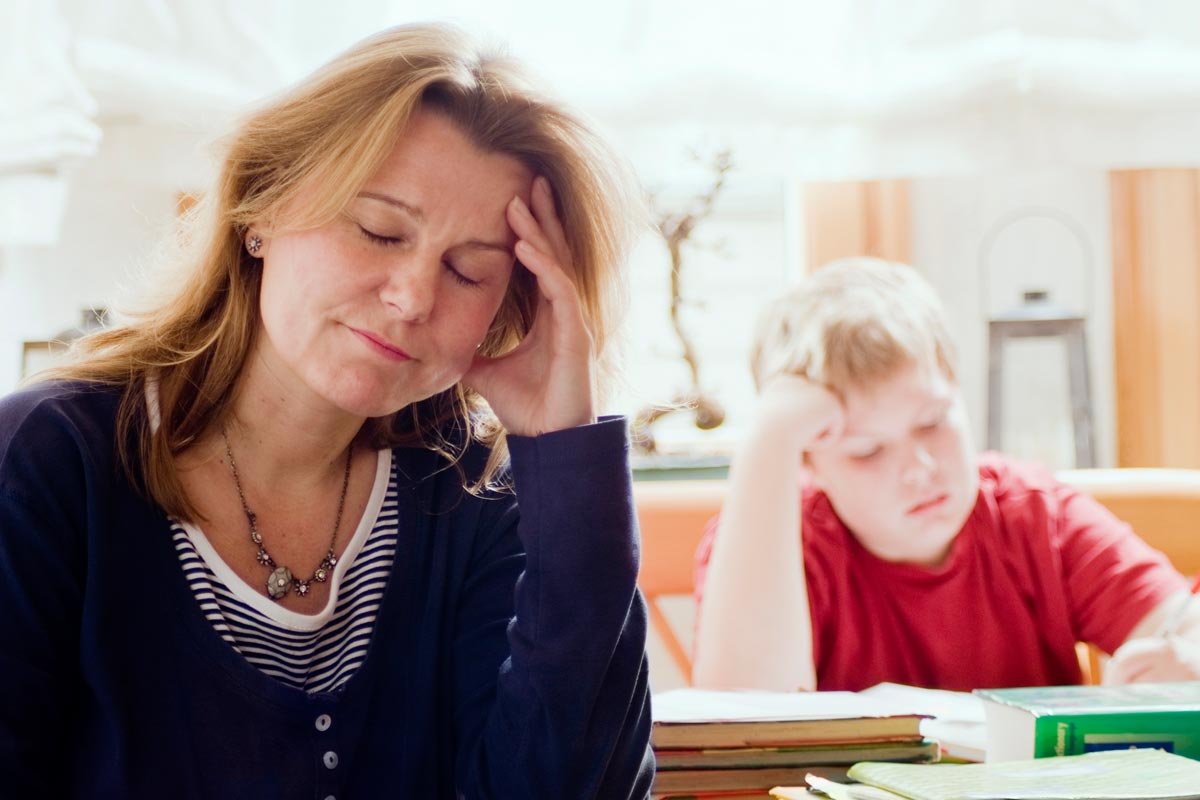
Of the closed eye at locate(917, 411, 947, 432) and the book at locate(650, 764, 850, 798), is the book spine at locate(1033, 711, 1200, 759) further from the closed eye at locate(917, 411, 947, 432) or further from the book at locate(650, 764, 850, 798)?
the closed eye at locate(917, 411, 947, 432)

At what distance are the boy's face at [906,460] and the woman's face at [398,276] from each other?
60 cm

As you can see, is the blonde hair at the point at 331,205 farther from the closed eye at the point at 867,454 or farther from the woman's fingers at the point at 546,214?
the closed eye at the point at 867,454

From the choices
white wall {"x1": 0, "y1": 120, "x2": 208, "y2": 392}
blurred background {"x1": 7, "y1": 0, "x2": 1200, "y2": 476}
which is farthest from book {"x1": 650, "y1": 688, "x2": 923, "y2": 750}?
white wall {"x1": 0, "y1": 120, "x2": 208, "y2": 392}

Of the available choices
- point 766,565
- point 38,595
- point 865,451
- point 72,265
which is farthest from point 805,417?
point 72,265

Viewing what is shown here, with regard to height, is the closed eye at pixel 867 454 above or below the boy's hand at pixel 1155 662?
above

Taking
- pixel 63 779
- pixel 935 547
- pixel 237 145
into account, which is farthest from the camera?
pixel 935 547

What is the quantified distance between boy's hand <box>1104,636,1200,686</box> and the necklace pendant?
0.81m

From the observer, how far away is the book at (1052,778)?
73 cm

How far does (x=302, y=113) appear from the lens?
3.40ft

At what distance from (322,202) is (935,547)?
914 millimetres

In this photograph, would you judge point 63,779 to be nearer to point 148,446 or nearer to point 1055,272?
point 148,446

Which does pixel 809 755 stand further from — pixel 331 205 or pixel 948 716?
pixel 331 205

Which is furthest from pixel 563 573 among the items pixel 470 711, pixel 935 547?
pixel 935 547

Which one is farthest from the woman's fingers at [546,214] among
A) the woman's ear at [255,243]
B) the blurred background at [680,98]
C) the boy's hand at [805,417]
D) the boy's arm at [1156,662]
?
the blurred background at [680,98]
